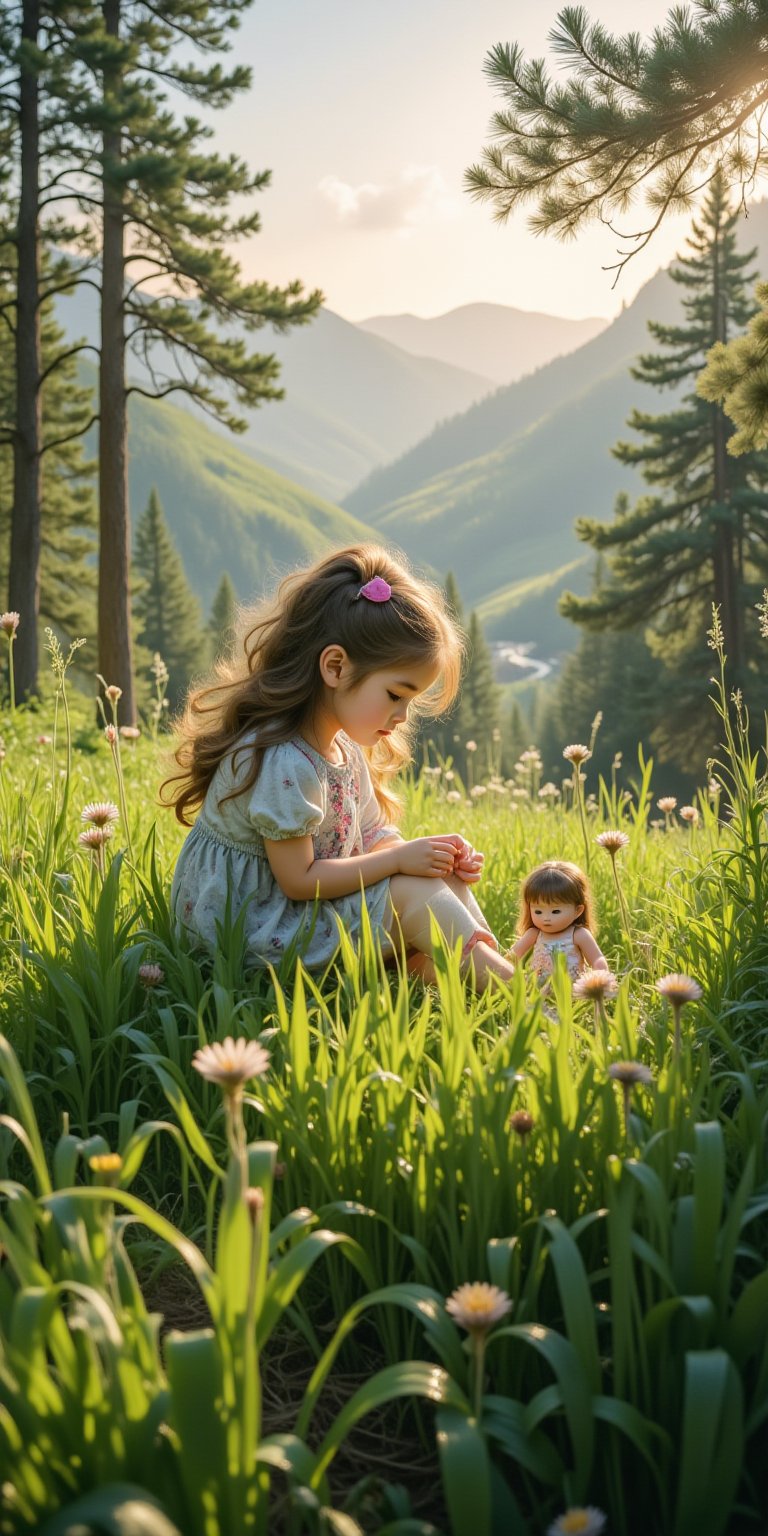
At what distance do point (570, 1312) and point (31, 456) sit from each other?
14.2 m

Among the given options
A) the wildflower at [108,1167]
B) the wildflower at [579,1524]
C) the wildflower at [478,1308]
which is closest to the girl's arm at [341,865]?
the wildflower at [108,1167]

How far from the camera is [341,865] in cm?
280

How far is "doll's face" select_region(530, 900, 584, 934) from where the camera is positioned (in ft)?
10.4

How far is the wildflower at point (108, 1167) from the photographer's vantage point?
1278 millimetres

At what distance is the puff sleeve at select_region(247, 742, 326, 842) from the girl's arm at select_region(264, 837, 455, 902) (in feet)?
0.13

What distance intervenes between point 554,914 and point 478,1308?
2.02 m

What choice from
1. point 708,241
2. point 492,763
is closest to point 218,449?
point 708,241

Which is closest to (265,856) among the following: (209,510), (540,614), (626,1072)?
(626,1072)

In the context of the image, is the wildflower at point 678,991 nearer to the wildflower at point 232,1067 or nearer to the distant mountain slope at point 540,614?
the wildflower at point 232,1067

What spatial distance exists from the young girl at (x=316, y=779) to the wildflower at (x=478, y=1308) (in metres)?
1.49

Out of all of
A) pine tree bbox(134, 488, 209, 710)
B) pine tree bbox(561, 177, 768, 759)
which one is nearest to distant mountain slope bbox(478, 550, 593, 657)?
pine tree bbox(134, 488, 209, 710)

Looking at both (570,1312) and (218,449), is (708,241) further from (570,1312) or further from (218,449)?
(218,449)

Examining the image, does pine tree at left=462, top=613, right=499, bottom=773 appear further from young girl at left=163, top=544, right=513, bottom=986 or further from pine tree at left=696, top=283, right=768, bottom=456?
young girl at left=163, top=544, right=513, bottom=986

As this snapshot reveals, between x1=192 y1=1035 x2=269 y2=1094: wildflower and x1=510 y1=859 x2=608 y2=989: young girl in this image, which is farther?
x1=510 y1=859 x2=608 y2=989: young girl
